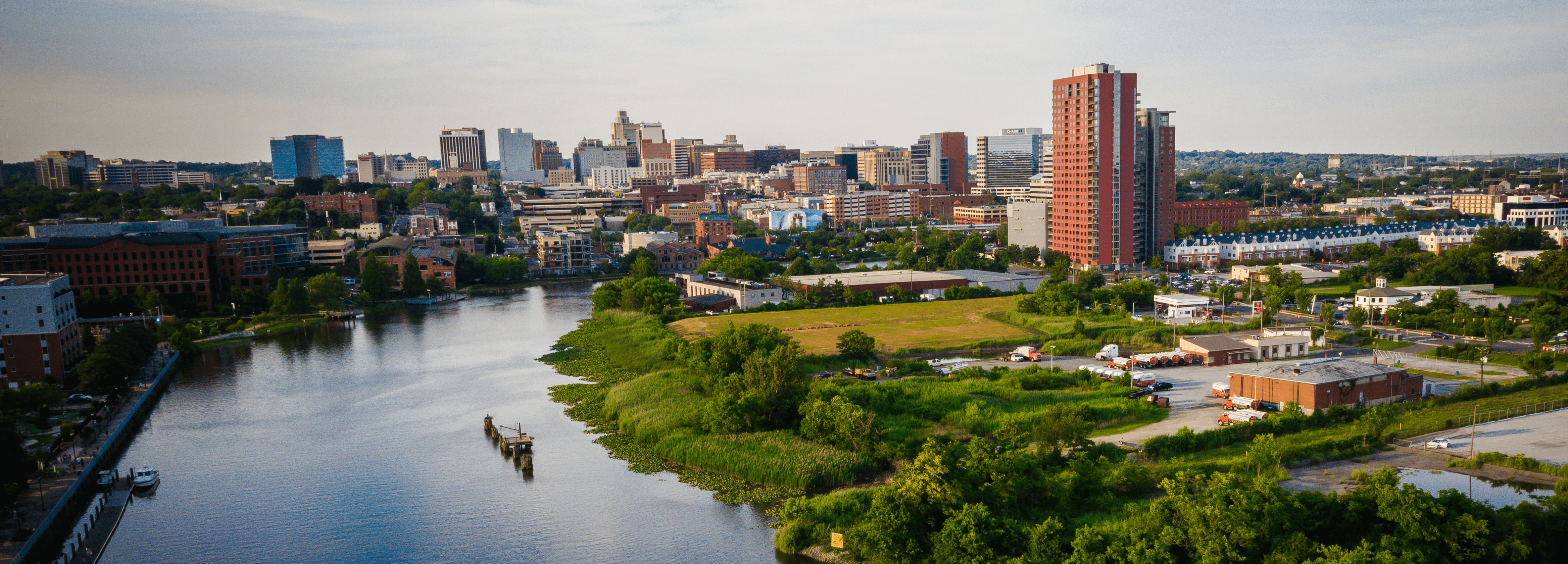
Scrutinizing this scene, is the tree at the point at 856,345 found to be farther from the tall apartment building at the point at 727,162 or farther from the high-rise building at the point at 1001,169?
the tall apartment building at the point at 727,162

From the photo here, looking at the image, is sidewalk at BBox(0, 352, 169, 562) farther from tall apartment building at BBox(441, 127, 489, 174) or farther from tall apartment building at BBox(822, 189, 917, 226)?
tall apartment building at BBox(441, 127, 489, 174)

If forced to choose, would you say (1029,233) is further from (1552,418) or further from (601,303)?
(1552,418)

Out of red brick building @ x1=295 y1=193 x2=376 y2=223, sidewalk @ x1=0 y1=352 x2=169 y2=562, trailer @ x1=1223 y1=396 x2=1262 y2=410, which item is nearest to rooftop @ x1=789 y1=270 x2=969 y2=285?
trailer @ x1=1223 y1=396 x2=1262 y2=410

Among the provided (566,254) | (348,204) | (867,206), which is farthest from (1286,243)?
(348,204)

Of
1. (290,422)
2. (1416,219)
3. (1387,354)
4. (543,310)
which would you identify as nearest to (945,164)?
(1416,219)

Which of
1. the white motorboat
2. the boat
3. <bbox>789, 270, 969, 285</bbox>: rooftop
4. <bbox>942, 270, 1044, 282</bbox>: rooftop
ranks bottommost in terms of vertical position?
the white motorboat

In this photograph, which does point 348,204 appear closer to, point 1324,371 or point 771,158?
point 1324,371
